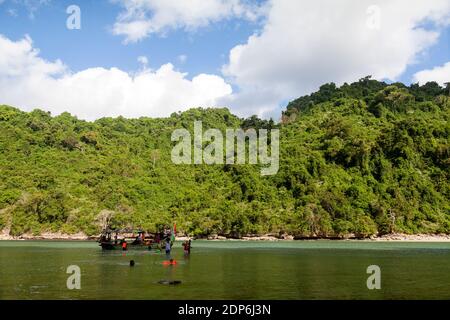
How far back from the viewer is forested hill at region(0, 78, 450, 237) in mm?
128250

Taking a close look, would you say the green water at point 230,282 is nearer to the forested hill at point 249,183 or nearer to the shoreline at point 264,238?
Answer: the shoreline at point 264,238

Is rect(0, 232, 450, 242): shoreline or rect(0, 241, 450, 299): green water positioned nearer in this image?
rect(0, 241, 450, 299): green water

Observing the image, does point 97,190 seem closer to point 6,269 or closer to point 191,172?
point 191,172

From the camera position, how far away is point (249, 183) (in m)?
146

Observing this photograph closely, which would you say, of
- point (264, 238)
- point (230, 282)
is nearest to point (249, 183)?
point (264, 238)

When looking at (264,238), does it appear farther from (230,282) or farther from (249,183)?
(230,282)

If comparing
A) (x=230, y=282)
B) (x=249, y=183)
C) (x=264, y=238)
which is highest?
(x=249, y=183)

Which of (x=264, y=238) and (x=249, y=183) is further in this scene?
(x=249, y=183)

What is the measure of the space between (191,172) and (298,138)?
40.8 meters

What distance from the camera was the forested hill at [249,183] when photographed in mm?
128250

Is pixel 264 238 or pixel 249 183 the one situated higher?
pixel 249 183

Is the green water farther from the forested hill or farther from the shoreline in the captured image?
the forested hill

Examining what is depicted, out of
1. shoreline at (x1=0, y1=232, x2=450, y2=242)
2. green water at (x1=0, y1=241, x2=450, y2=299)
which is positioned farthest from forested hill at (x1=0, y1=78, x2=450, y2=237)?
green water at (x1=0, y1=241, x2=450, y2=299)
